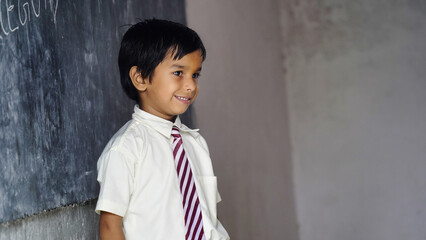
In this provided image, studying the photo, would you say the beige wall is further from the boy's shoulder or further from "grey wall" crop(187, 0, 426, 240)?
the boy's shoulder

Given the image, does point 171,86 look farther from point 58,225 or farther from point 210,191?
point 58,225

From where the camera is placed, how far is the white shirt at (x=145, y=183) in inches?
50.3

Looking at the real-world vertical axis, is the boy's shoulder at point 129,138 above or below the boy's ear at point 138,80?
below

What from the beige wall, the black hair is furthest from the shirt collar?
the beige wall

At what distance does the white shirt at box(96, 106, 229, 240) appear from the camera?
1.28m

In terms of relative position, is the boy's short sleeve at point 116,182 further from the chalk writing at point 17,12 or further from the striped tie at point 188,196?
the chalk writing at point 17,12

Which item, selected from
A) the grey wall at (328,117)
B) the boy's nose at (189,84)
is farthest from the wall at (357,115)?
the boy's nose at (189,84)

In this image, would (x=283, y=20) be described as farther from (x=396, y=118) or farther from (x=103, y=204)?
(x=103, y=204)

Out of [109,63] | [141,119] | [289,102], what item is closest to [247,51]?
[289,102]

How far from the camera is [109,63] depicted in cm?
163

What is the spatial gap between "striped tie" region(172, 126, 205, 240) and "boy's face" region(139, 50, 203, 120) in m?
0.10

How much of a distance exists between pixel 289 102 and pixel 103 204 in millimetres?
2330

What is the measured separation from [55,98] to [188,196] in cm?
43

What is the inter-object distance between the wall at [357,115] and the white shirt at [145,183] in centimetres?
196
